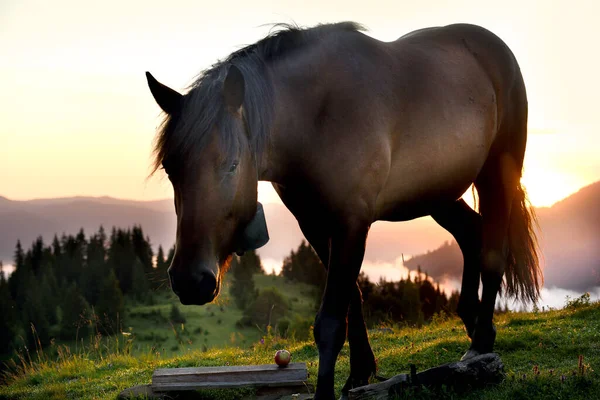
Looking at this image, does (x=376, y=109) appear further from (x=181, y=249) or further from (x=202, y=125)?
(x=181, y=249)

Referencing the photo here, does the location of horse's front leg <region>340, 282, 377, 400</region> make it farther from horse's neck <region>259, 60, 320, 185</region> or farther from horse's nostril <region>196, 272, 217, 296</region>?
horse's nostril <region>196, 272, 217, 296</region>

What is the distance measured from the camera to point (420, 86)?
4984 millimetres

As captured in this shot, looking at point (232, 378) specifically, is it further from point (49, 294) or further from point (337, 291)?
point (49, 294)

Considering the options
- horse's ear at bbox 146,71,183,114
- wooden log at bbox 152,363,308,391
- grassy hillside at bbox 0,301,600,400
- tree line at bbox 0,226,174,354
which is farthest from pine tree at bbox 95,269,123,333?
horse's ear at bbox 146,71,183,114

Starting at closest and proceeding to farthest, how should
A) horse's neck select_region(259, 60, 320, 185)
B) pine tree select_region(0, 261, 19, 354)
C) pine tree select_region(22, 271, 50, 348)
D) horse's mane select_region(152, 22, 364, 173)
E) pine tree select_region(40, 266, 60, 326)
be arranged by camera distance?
horse's mane select_region(152, 22, 364, 173) → horse's neck select_region(259, 60, 320, 185) → pine tree select_region(22, 271, 50, 348) → pine tree select_region(0, 261, 19, 354) → pine tree select_region(40, 266, 60, 326)

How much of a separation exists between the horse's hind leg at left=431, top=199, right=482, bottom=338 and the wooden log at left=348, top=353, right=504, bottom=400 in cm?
157

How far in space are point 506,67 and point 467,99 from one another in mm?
969

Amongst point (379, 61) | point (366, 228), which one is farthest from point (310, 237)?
point (379, 61)

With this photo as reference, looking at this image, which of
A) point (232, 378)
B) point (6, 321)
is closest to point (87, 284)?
point (6, 321)

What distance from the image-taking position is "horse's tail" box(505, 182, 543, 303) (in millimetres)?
6418

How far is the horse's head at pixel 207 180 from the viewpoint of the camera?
11.7 feet

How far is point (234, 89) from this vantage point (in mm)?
3764

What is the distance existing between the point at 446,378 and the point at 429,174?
1584 millimetres

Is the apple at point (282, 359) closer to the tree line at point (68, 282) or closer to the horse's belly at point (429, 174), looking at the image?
the horse's belly at point (429, 174)
